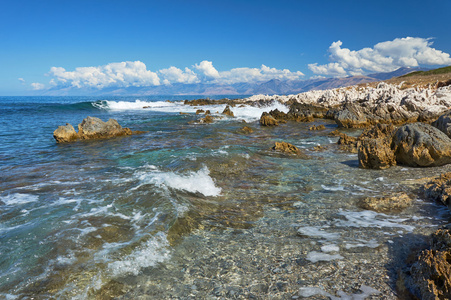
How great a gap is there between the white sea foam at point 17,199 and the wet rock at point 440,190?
978 centimetres

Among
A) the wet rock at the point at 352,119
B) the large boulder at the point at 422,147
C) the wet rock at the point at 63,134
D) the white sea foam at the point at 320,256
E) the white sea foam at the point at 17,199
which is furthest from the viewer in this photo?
the wet rock at the point at 352,119

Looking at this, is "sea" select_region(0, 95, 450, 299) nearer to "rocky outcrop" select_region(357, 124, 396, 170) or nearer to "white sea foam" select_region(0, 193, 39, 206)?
"white sea foam" select_region(0, 193, 39, 206)

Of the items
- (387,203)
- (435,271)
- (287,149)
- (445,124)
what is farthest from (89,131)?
(445,124)

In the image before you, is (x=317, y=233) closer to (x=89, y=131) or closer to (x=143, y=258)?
(x=143, y=258)

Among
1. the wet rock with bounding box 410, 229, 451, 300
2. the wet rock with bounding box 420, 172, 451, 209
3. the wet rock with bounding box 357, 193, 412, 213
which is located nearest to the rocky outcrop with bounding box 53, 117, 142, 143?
the wet rock with bounding box 357, 193, 412, 213

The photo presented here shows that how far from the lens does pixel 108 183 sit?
774 cm

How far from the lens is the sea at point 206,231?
357cm

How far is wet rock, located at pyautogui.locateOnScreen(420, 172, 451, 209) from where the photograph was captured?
18.6ft

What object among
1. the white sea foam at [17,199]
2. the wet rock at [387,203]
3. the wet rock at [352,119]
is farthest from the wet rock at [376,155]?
the wet rock at [352,119]

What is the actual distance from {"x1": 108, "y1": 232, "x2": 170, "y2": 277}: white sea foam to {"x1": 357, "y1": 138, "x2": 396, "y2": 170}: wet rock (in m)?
7.72

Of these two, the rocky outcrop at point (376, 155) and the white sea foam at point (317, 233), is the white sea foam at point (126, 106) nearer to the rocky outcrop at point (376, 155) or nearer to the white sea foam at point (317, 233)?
the rocky outcrop at point (376, 155)

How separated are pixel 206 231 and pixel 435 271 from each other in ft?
11.7

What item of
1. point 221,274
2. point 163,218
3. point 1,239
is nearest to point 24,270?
point 1,239

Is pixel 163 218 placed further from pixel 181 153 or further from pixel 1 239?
pixel 181 153
